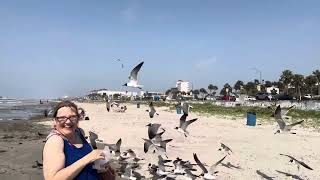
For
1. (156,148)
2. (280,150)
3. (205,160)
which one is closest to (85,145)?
(156,148)

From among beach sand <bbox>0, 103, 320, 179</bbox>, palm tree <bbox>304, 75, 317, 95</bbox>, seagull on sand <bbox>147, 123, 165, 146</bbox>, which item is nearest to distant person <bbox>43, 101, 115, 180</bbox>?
seagull on sand <bbox>147, 123, 165, 146</bbox>

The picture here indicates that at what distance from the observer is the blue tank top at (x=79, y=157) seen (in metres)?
3.56

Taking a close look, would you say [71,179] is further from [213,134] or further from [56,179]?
[213,134]

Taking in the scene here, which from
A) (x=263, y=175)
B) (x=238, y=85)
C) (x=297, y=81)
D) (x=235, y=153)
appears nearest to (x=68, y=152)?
(x=263, y=175)

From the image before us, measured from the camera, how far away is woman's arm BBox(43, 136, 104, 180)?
3.46m

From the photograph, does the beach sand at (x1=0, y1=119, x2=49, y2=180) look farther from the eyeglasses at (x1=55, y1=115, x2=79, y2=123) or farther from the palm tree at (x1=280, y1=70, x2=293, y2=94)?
the palm tree at (x1=280, y1=70, x2=293, y2=94)

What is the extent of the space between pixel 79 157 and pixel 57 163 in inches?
8.2

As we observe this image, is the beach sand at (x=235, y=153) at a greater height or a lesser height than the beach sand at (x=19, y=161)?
greater

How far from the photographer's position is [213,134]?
68.3ft

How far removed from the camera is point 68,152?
3568 millimetres

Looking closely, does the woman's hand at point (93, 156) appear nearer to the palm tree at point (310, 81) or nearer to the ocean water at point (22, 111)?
the ocean water at point (22, 111)

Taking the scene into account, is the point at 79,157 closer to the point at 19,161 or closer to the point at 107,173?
the point at 107,173

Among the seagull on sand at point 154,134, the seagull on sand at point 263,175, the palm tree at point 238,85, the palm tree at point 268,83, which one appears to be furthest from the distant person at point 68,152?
the palm tree at point 238,85

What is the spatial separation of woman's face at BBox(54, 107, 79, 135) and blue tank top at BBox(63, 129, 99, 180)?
10 cm
